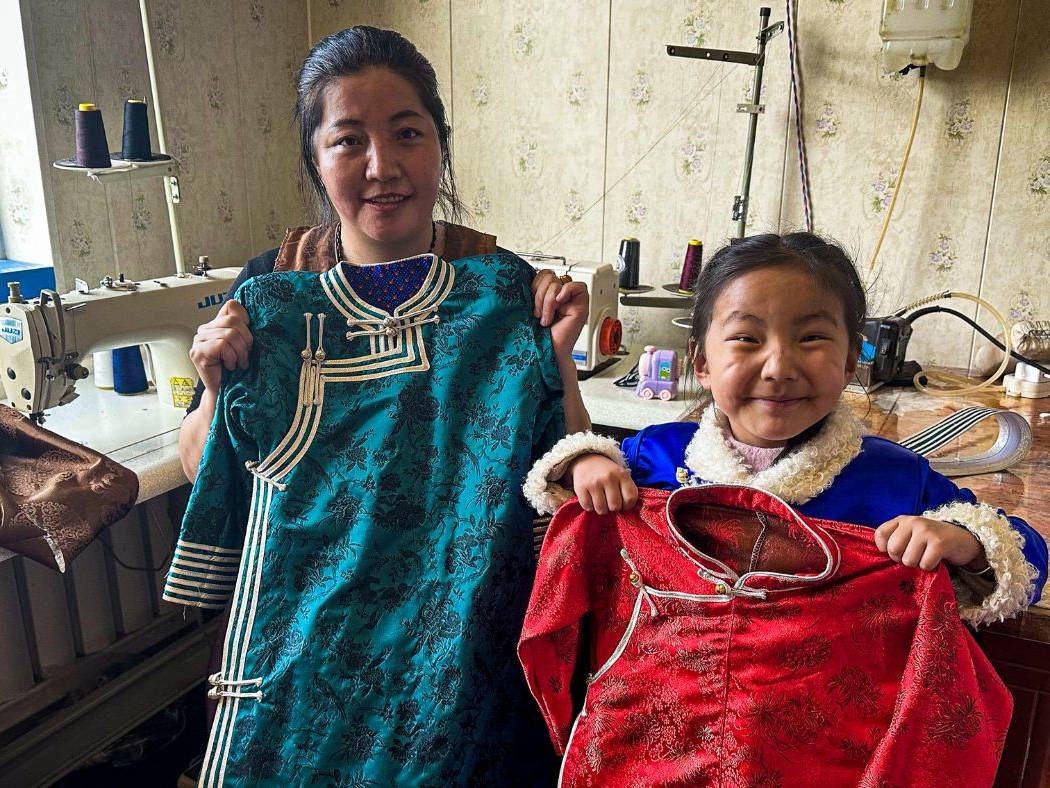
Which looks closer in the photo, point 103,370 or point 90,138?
point 90,138

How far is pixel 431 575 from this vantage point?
1.10 meters

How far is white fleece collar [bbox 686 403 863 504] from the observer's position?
3.19ft

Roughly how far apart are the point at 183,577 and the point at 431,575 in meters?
0.33

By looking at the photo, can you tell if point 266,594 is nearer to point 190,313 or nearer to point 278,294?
point 278,294

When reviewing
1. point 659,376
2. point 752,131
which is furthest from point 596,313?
point 752,131

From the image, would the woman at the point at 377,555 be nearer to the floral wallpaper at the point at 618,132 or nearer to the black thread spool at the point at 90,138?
the black thread spool at the point at 90,138

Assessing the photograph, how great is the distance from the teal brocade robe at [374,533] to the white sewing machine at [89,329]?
1.70 feet

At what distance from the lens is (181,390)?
1.79 m

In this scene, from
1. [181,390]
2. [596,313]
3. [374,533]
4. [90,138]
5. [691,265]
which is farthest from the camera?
[691,265]

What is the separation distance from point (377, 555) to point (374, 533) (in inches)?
1.2

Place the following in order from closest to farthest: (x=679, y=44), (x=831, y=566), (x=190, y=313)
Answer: (x=831, y=566)
(x=190, y=313)
(x=679, y=44)

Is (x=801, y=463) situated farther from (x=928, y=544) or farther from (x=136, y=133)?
(x=136, y=133)

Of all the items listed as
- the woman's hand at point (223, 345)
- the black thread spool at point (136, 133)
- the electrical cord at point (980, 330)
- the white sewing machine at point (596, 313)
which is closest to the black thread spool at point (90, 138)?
the black thread spool at point (136, 133)

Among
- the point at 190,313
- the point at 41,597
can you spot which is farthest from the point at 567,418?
the point at 41,597
